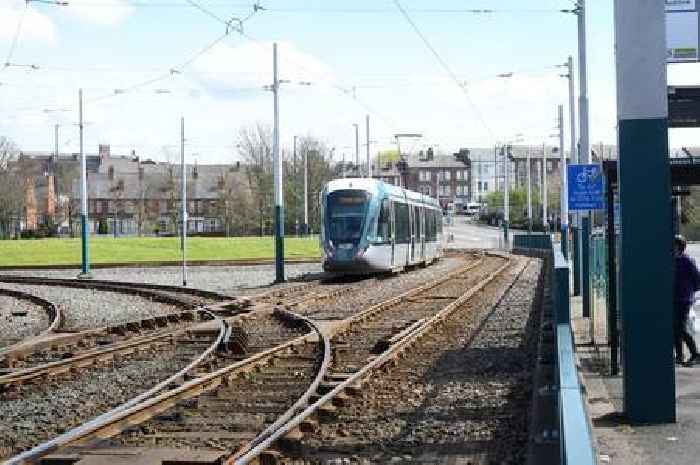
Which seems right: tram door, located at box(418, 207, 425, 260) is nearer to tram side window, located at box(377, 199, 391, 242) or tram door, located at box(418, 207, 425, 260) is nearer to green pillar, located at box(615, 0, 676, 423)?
tram side window, located at box(377, 199, 391, 242)

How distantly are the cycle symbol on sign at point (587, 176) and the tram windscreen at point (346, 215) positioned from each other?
1215cm

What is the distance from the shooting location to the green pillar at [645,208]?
9.34m

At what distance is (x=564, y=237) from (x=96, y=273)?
19.2 meters

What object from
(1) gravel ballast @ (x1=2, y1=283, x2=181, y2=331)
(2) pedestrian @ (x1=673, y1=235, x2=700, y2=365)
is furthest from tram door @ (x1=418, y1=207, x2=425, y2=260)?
(2) pedestrian @ (x1=673, y1=235, x2=700, y2=365)

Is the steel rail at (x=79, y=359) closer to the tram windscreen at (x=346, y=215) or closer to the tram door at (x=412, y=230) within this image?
the tram windscreen at (x=346, y=215)

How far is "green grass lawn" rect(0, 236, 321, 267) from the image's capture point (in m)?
56.6

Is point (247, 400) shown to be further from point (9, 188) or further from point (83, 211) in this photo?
point (9, 188)

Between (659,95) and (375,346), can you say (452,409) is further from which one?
(375,346)

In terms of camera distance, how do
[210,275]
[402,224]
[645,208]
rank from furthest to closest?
1. [210,275]
2. [402,224]
3. [645,208]

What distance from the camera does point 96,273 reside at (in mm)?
44531

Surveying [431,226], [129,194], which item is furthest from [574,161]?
[129,194]

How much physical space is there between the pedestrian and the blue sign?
848 centimetres

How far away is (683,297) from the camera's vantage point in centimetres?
1377

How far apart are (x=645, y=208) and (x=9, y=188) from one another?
94.3 meters
